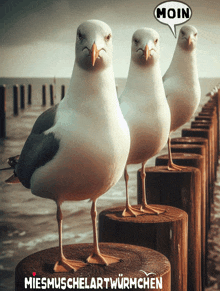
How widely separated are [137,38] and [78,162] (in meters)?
1.19

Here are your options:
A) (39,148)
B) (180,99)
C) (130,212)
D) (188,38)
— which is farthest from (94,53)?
(188,38)

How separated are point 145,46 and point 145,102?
34 centimetres

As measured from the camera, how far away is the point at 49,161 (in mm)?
2104

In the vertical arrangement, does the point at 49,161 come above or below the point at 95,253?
above

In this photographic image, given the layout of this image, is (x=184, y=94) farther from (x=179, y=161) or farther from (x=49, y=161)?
(x=49, y=161)

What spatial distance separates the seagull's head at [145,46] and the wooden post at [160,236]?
97cm

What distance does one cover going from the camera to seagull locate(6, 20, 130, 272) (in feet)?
6.53

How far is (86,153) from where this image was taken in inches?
77.8

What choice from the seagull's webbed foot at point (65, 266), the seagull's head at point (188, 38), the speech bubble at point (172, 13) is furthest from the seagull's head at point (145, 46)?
the speech bubble at point (172, 13)

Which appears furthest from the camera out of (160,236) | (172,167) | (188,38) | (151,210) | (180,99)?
(188,38)

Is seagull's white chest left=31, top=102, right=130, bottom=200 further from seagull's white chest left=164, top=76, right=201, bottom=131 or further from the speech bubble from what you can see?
the speech bubble

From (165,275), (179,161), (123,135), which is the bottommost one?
(165,275)

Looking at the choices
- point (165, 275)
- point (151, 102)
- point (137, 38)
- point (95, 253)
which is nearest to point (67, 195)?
point (95, 253)

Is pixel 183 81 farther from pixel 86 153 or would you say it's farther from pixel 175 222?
pixel 86 153
